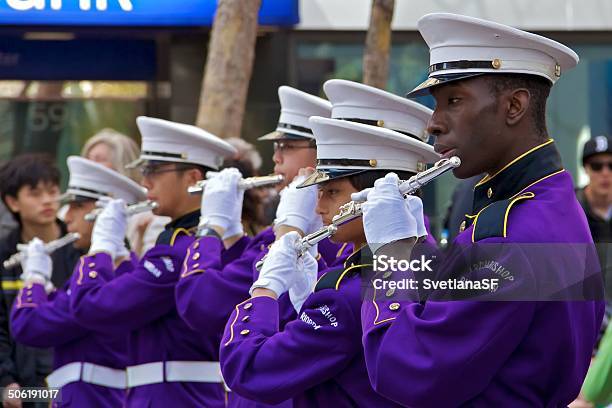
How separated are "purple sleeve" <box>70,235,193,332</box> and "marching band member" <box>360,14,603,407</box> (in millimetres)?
2161

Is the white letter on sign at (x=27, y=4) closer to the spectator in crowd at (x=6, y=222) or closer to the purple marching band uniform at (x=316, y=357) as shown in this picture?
the spectator in crowd at (x=6, y=222)

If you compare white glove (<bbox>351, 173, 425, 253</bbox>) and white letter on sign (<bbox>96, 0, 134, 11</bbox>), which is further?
white letter on sign (<bbox>96, 0, 134, 11</bbox>)

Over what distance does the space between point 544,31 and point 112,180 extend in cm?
776

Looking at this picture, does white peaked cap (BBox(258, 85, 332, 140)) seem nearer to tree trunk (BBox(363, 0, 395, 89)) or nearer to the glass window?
tree trunk (BBox(363, 0, 395, 89))

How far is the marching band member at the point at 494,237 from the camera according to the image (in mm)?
3221

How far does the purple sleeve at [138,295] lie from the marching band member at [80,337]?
0.37m

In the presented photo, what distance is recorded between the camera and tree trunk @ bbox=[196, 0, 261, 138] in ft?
31.7

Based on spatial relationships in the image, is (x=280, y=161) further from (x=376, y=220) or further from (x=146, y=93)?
(x=146, y=93)

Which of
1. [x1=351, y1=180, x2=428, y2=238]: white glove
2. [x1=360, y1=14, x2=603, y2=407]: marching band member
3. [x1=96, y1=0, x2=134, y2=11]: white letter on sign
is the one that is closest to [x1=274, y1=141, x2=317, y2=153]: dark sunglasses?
[x1=351, y1=180, x2=428, y2=238]: white glove

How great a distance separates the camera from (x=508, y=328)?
3199 millimetres

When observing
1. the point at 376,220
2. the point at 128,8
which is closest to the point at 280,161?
the point at 376,220

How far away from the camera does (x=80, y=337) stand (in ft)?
20.7

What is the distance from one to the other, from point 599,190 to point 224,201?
10.9ft

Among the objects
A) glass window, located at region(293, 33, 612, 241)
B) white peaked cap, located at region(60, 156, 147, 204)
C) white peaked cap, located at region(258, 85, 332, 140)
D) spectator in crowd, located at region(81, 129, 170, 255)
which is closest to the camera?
white peaked cap, located at region(258, 85, 332, 140)
